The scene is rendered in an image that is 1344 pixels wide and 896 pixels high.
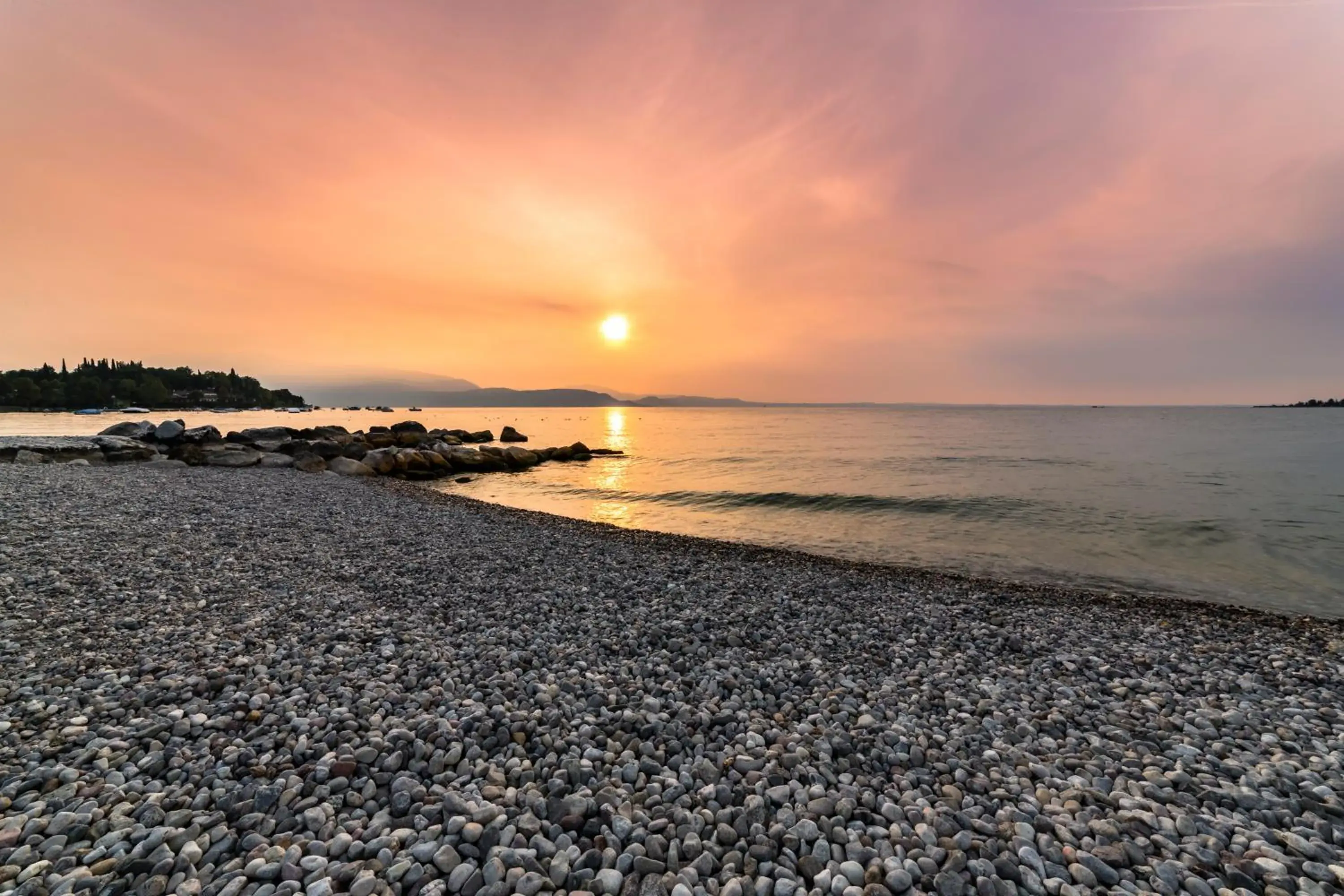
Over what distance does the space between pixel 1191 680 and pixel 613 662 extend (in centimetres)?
768

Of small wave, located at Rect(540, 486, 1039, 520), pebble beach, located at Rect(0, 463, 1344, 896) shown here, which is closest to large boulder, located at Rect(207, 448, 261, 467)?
small wave, located at Rect(540, 486, 1039, 520)

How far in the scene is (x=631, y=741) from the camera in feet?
17.2

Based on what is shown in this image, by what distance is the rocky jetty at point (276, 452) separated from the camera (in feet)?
94.1

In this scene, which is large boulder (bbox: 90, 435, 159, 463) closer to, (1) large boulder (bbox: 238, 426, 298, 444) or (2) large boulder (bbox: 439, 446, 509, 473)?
(1) large boulder (bbox: 238, 426, 298, 444)

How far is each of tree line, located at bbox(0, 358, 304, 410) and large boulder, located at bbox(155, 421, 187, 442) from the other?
12838cm

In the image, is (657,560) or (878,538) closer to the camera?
(657,560)

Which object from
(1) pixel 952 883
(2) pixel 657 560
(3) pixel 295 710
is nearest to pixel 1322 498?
(2) pixel 657 560

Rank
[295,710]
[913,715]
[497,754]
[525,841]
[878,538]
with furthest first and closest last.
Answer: [878,538] < [913,715] < [295,710] < [497,754] < [525,841]

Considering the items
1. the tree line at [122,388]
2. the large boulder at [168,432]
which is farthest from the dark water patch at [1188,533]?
the tree line at [122,388]

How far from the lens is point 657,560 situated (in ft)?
44.3

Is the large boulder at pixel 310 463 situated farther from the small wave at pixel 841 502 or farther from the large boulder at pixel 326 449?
the small wave at pixel 841 502

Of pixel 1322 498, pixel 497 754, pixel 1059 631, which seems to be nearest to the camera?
pixel 497 754

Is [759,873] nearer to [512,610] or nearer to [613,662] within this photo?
[613,662]

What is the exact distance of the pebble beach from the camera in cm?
370
